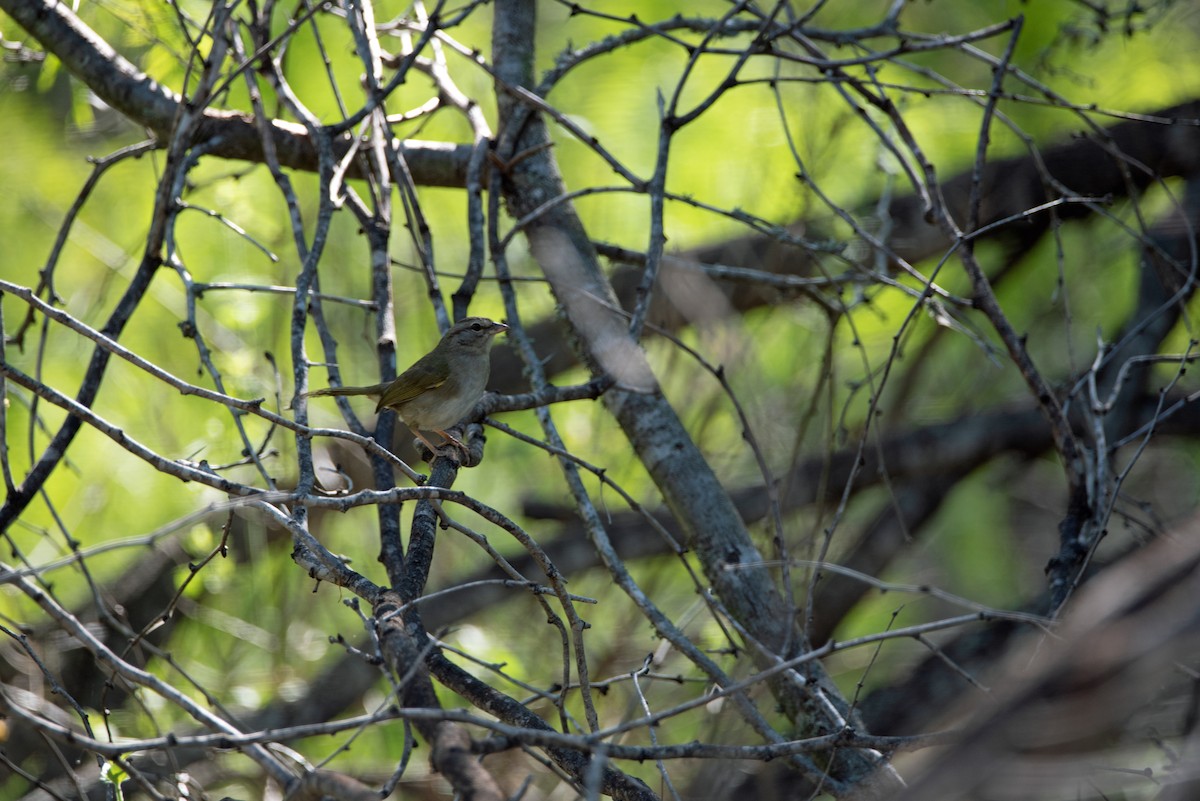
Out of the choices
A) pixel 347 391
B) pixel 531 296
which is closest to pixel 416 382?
pixel 347 391

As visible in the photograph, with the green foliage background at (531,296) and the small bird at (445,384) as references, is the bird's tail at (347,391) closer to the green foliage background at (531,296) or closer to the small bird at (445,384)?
the small bird at (445,384)

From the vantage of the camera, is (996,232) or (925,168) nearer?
(925,168)

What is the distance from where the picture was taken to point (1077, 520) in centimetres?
380

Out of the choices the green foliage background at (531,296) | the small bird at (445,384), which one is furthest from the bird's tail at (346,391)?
the green foliage background at (531,296)

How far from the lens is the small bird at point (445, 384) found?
166 inches

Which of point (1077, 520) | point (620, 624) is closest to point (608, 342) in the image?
point (1077, 520)

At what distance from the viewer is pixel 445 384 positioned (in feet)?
14.3

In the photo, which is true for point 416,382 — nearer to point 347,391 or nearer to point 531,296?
point 347,391

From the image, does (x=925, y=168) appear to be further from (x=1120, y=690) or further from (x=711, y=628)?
(x=711, y=628)

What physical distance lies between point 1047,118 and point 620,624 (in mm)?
4615

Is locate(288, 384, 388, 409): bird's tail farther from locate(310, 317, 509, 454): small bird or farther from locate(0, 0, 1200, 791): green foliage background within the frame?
locate(0, 0, 1200, 791): green foliage background

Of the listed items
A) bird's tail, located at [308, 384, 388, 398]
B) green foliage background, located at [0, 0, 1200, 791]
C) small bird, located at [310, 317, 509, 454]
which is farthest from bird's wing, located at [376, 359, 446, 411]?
green foliage background, located at [0, 0, 1200, 791]

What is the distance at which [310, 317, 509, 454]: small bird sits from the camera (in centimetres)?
422

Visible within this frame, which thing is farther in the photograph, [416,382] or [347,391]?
[416,382]
